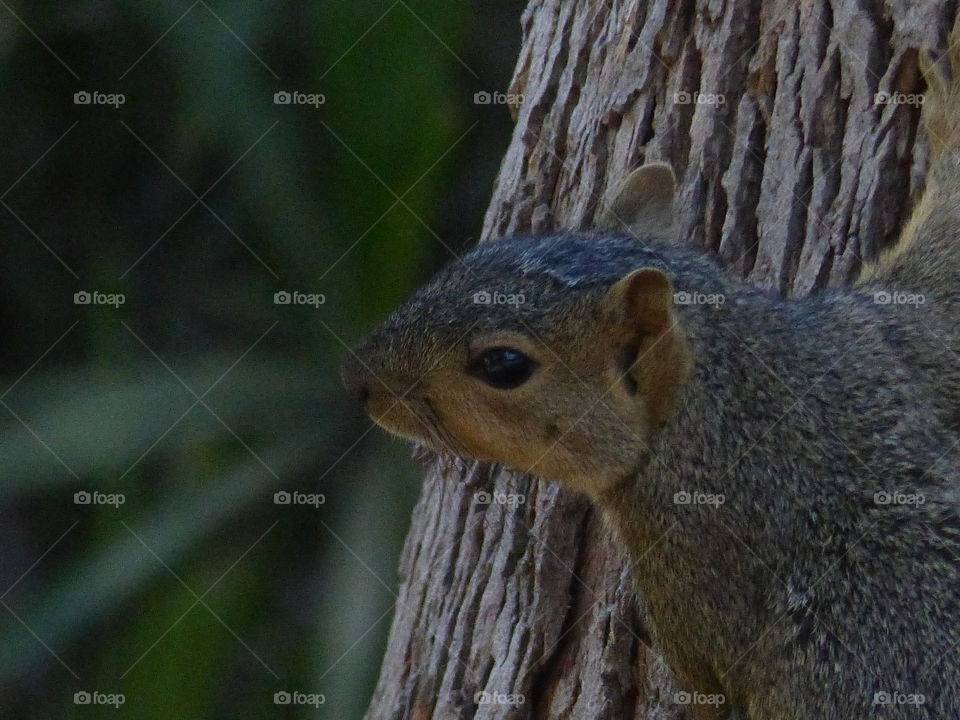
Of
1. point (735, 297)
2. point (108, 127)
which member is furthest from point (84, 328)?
point (735, 297)

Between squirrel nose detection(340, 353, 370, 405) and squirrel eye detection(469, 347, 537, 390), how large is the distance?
0.72 ft

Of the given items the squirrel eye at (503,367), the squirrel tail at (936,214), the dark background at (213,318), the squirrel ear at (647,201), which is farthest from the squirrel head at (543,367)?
the dark background at (213,318)

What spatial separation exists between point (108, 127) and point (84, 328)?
0.78 meters

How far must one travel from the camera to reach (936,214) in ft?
7.97

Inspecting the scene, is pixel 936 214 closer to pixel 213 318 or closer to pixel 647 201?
pixel 647 201

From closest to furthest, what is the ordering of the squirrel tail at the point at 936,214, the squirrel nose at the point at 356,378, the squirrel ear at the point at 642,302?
1. the squirrel ear at the point at 642,302
2. the squirrel nose at the point at 356,378
3. the squirrel tail at the point at 936,214

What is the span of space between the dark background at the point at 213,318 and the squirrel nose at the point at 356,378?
1850mm

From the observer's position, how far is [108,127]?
4.78 metres

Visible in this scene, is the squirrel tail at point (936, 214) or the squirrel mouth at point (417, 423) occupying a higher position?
the squirrel tail at point (936, 214)

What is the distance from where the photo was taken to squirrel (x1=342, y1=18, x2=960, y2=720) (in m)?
2.03

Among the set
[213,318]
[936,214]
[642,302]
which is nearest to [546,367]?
[642,302]

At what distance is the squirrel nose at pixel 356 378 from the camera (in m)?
2.24

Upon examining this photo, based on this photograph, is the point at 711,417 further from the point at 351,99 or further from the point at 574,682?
the point at 351,99

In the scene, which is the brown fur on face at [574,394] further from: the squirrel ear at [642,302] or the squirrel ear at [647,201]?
the squirrel ear at [647,201]
